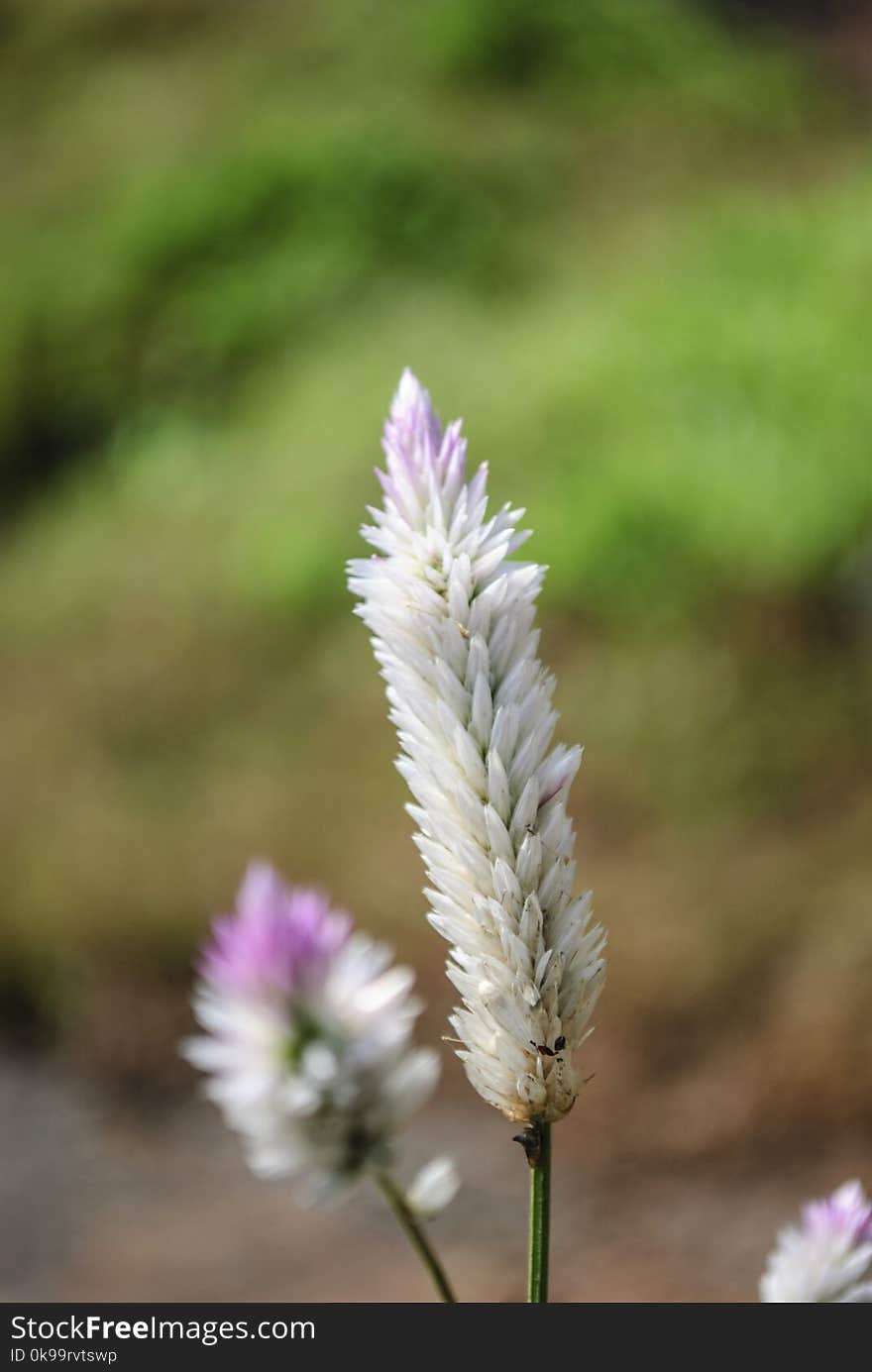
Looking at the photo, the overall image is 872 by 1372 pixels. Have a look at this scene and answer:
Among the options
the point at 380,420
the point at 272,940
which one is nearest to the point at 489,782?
the point at 272,940

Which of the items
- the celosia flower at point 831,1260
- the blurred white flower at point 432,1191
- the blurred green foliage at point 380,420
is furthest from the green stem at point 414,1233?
the blurred green foliage at point 380,420

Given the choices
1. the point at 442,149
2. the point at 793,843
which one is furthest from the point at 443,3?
the point at 793,843

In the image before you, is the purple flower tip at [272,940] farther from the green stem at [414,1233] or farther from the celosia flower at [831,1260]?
the celosia flower at [831,1260]

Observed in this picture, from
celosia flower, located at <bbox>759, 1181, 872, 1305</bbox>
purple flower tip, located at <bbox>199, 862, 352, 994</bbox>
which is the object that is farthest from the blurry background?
purple flower tip, located at <bbox>199, 862, 352, 994</bbox>

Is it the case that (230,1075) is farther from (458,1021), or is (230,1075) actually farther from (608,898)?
(608,898)

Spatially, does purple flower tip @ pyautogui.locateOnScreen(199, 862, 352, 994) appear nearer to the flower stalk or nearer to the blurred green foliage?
the flower stalk

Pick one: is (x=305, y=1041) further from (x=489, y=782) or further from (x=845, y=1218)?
(x=845, y=1218)
